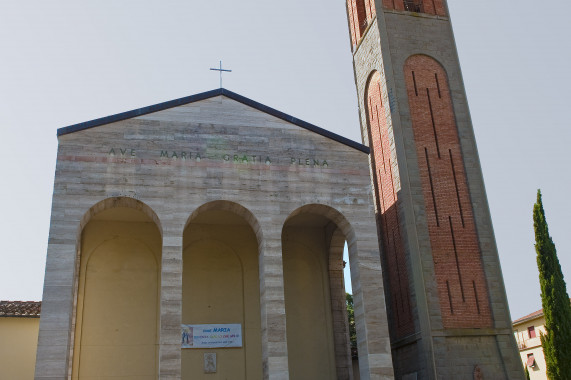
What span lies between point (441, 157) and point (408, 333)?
587cm

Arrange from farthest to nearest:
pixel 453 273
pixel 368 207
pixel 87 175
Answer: pixel 453 273 < pixel 368 207 < pixel 87 175

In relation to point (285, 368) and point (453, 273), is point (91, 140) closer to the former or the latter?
point (285, 368)

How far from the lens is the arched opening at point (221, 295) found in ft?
59.4

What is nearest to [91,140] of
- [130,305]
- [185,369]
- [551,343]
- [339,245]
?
[130,305]

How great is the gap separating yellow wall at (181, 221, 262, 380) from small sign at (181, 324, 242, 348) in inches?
6.1

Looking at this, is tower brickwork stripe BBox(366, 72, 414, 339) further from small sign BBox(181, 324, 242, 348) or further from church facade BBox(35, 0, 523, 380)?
small sign BBox(181, 324, 242, 348)

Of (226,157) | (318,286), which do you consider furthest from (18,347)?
(226,157)

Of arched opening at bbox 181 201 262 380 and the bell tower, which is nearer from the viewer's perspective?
the bell tower

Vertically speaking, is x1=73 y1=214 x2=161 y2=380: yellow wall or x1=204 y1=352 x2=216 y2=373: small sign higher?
x1=73 y1=214 x2=161 y2=380: yellow wall

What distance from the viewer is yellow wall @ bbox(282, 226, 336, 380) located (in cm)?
1906

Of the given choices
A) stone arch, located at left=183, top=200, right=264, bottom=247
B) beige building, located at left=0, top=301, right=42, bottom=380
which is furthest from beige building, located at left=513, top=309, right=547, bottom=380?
beige building, located at left=0, top=301, right=42, bottom=380

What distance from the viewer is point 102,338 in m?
17.6

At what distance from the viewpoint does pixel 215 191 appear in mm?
16375

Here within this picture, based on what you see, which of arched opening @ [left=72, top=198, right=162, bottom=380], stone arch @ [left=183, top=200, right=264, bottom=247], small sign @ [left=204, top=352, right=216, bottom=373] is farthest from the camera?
small sign @ [left=204, top=352, right=216, bottom=373]
